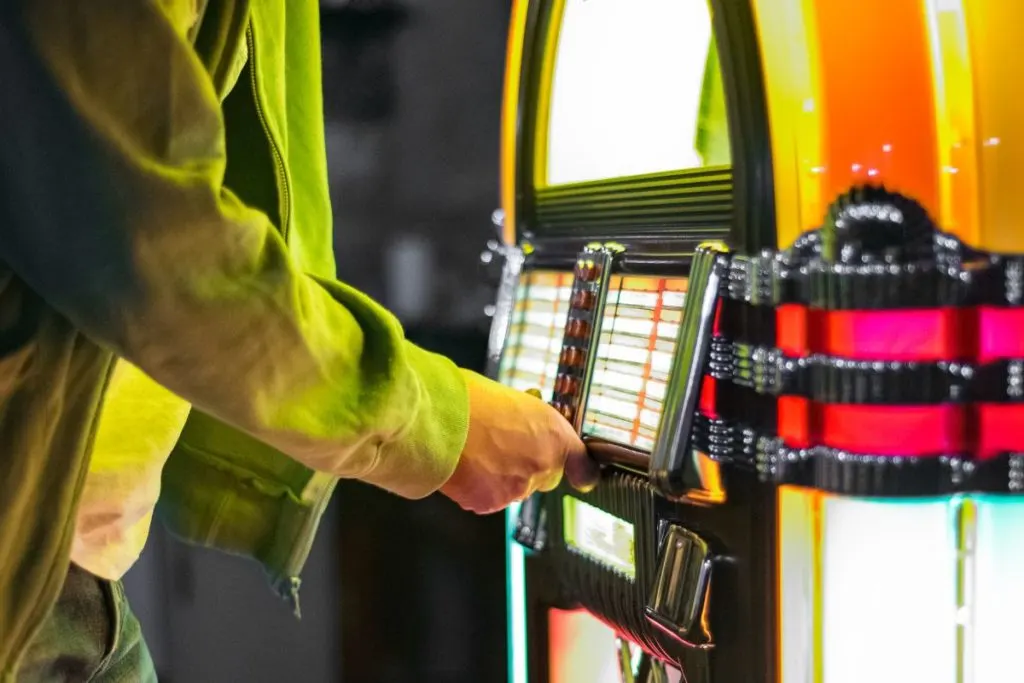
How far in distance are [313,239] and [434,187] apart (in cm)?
78

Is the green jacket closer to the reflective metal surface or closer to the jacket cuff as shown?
the jacket cuff

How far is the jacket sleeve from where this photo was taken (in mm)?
715

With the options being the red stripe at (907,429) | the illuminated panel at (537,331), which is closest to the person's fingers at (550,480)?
the illuminated panel at (537,331)

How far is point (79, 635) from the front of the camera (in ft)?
3.36

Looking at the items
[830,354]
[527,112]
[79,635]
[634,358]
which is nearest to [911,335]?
[830,354]

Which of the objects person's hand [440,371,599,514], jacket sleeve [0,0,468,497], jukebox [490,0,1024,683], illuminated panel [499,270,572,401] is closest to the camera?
jacket sleeve [0,0,468,497]

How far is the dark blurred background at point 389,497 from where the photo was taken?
6.61ft

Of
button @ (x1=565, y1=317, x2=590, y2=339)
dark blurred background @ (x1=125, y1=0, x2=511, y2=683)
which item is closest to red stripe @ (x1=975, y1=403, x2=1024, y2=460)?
button @ (x1=565, y1=317, x2=590, y2=339)

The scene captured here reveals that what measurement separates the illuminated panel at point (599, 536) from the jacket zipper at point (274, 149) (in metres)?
0.51

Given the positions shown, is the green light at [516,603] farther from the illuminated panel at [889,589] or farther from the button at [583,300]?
the illuminated panel at [889,589]

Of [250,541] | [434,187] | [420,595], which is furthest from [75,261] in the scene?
[420,595]

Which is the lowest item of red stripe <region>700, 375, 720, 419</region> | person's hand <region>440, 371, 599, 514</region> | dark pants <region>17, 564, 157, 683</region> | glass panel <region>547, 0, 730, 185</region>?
dark pants <region>17, 564, 157, 683</region>

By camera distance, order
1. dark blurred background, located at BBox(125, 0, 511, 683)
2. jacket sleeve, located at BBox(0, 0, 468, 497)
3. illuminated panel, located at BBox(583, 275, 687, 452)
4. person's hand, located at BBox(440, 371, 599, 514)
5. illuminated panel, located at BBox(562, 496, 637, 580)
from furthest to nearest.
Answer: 1. dark blurred background, located at BBox(125, 0, 511, 683)
2. illuminated panel, located at BBox(562, 496, 637, 580)
3. illuminated panel, located at BBox(583, 275, 687, 452)
4. person's hand, located at BBox(440, 371, 599, 514)
5. jacket sleeve, located at BBox(0, 0, 468, 497)

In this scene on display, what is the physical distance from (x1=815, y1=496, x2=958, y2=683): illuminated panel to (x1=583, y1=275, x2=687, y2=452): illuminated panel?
23cm
